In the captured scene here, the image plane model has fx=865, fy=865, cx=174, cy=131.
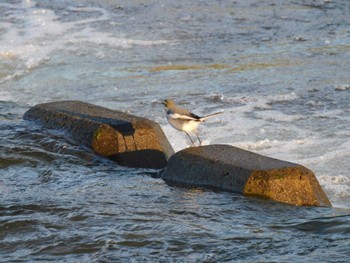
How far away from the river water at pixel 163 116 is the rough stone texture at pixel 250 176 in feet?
0.38

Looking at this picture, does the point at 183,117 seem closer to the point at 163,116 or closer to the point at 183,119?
the point at 183,119

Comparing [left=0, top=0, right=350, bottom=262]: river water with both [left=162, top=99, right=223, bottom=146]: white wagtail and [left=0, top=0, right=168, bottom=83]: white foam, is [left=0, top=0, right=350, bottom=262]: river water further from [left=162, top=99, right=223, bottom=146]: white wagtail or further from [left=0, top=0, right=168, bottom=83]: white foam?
[left=162, top=99, right=223, bottom=146]: white wagtail

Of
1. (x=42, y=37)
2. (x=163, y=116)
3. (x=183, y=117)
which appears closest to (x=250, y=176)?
(x=183, y=117)

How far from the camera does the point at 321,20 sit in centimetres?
1441

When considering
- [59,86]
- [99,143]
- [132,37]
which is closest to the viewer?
[99,143]

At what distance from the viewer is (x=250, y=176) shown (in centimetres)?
642

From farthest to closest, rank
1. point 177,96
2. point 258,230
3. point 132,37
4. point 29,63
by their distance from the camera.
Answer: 1. point 132,37
2. point 29,63
3. point 177,96
4. point 258,230

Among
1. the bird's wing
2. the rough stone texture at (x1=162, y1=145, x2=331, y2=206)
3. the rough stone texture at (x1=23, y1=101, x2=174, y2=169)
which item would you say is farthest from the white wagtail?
the rough stone texture at (x1=162, y1=145, x2=331, y2=206)

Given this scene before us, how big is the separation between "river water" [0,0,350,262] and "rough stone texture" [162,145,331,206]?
115mm

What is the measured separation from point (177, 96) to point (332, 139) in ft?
8.36

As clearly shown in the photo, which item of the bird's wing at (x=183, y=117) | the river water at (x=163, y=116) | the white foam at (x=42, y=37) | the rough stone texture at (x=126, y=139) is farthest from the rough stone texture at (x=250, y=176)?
the white foam at (x=42, y=37)

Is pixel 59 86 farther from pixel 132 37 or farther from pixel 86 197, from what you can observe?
pixel 86 197

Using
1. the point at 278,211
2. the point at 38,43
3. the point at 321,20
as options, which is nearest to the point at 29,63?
the point at 38,43

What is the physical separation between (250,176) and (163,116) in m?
3.60
